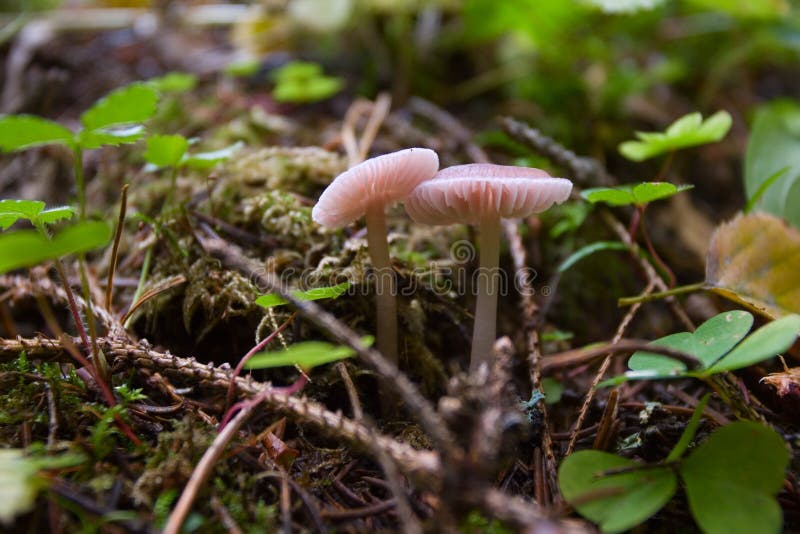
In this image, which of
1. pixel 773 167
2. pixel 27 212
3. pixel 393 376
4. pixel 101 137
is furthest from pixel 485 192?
pixel 773 167

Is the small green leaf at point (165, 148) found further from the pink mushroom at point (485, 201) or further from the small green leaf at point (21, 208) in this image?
the pink mushroom at point (485, 201)

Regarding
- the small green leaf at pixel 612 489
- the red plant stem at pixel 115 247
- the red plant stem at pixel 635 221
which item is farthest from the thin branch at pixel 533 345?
the red plant stem at pixel 115 247

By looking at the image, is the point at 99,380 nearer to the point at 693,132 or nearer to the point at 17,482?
the point at 17,482

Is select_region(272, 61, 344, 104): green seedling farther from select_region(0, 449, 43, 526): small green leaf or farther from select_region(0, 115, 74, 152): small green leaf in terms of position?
select_region(0, 449, 43, 526): small green leaf

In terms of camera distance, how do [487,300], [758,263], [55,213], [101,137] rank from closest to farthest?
[101,137] → [55,213] → [487,300] → [758,263]

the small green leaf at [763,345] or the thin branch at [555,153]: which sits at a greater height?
the thin branch at [555,153]
